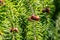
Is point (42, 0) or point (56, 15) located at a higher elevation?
point (56, 15)

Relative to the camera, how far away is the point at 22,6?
3.98 metres

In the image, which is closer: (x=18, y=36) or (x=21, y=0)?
(x=18, y=36)

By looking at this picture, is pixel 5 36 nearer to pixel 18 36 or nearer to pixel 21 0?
pixel 18 36

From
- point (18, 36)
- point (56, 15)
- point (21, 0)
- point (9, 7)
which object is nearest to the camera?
point (56, 15)

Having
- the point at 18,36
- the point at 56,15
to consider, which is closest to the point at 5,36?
the point at 18,36

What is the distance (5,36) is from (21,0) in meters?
0.82

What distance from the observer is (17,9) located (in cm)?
393

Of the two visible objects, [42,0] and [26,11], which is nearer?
[26,11]

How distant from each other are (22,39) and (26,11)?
0.53 meters

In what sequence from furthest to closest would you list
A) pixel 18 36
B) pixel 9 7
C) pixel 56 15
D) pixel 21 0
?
pixel 21 0 < pixel 9 7 < pixel 18 36 < pixel 56 15

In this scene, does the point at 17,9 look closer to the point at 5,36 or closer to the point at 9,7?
the point at 9,7

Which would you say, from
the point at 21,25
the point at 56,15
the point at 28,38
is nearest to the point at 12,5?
the point at 21,25

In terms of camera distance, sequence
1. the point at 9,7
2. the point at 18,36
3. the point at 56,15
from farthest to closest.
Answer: the point at 9,7, the point at 18,36, the point at 56,15

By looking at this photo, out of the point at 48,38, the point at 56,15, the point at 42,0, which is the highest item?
the point at 56,15
